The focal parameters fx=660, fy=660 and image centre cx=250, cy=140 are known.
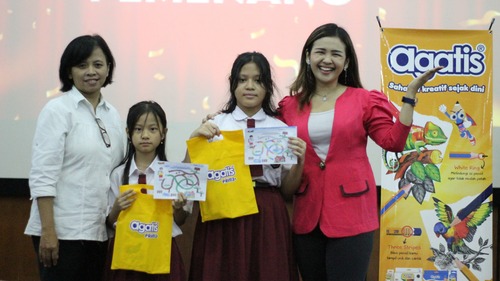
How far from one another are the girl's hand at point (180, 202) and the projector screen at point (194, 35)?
1.81 m

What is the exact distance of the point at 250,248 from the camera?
2703 mm

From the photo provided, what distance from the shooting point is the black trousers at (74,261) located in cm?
271

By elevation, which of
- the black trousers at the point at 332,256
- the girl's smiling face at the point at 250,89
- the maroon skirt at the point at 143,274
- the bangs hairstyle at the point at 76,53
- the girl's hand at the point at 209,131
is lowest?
the maroon skirt at the point at 143,274

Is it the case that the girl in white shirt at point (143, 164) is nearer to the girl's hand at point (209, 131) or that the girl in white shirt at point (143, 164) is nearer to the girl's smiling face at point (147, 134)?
the girl's smiling face at point (147, 134)

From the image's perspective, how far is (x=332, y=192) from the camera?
2.62m

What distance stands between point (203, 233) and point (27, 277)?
2647mm

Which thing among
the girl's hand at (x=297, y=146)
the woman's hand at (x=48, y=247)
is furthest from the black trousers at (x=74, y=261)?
the girl's hand at (x=297, y=146)

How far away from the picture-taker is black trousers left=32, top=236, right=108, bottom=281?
2.71m

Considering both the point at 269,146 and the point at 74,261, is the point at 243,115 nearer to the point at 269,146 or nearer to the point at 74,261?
the point at 269,146

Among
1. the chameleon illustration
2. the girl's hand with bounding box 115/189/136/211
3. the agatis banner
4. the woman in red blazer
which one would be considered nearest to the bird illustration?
the agatis banner

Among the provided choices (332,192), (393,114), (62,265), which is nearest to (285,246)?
(332,192)

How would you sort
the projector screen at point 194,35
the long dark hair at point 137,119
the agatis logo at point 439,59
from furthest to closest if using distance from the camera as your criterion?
the projector screen at point 194,35 → the agatis logo at point 439,59 → the long dark hair at point 137,119

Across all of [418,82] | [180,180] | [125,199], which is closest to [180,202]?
[180,180]

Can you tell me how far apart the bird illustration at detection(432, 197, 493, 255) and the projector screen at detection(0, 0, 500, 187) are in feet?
1.56
